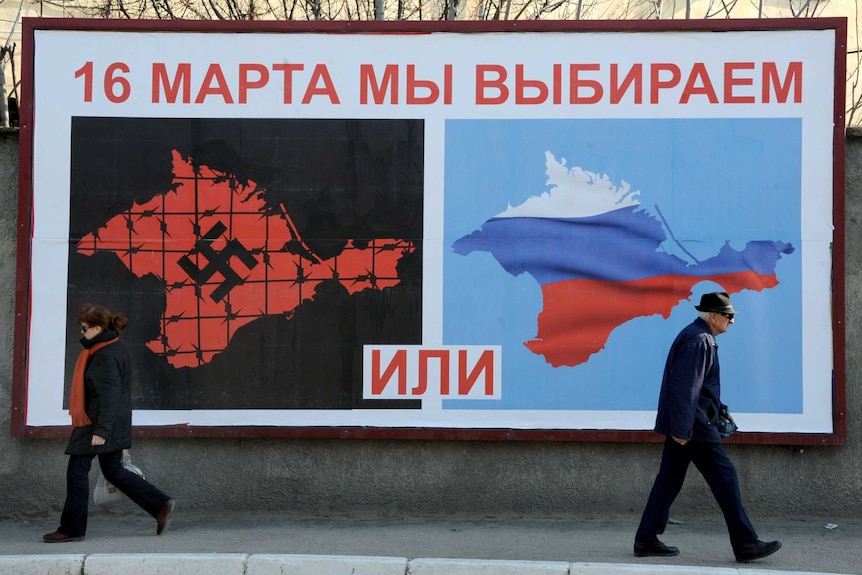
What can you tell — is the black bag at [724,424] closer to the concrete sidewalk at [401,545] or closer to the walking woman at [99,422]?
the concrete sidewalk at [401,545]

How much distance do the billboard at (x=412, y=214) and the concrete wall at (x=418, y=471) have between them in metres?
0.19

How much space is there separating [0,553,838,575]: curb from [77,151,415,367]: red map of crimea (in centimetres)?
182

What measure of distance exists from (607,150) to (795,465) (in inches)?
105

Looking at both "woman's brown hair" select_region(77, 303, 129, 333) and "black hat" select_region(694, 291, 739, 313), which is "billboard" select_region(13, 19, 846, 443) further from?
"black hat" select_region(694, 291, 739, 313)

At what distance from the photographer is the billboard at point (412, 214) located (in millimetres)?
6910

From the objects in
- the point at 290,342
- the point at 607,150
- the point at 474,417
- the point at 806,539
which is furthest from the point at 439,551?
the point at 607,150

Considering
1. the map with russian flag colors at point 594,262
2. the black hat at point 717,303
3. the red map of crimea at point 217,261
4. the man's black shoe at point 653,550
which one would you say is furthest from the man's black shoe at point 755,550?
the red map of crimea at point 217,261

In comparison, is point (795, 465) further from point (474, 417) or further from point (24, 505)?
point (24, 505)

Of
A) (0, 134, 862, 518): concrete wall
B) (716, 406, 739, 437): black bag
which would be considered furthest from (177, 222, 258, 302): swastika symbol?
(716, 406, 739, 437): black bag

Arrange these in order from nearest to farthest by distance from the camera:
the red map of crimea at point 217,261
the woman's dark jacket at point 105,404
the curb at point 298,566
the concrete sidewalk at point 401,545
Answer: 1. the curb at point 298,566
2. the concrete sidewalk at point 401,545
3. the woman's dark jacket at point 105,404
4. the red map of crimea at point 217,261

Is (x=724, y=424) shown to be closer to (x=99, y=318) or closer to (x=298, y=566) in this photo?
(x=298, y=566)

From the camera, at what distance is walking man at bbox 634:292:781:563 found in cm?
550

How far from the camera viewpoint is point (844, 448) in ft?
22.5

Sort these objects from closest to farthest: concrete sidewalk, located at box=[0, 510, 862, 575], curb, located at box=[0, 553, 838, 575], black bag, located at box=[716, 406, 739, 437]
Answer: curb, located at box=[0, 553, 838, 575]
concrete sidewalk, located at box=[0, 510, 862, 575]
black bag, located at box=[716, 406, 739, 437]
